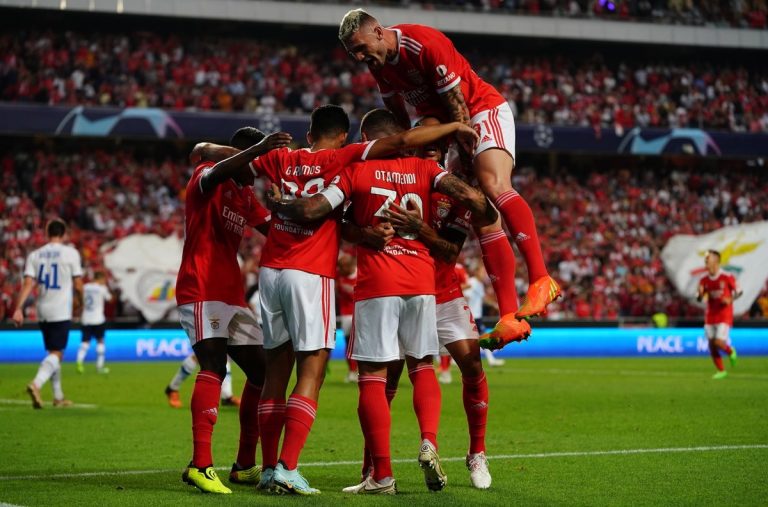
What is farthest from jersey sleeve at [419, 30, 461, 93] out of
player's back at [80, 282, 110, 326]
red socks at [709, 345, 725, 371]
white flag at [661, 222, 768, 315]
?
white flag at [661, 222, 768, 315]

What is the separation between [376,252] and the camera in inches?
274

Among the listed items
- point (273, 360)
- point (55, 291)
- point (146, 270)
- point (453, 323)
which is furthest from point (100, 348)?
point (453, 323)

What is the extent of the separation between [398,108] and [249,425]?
2.43 meters

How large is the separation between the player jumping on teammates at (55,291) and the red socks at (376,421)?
808 centimetres

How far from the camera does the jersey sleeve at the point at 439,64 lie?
684cm

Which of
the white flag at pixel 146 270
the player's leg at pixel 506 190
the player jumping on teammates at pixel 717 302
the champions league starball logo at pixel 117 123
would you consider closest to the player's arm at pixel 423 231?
the player's leg at pixel 506 190

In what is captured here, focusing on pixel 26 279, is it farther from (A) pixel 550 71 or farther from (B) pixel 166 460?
(A) pixel 550 71

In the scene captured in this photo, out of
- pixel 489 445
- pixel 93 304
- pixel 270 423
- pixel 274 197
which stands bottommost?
pixel 93 304

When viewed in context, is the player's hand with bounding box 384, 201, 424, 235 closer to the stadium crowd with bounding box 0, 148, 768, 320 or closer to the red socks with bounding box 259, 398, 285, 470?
the red socks with bounding box 259, 398, 285, 470

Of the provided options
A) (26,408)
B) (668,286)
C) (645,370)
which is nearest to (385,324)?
(26,408)

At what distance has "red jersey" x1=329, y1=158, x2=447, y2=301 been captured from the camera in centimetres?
688

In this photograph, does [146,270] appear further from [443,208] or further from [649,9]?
[649,9]

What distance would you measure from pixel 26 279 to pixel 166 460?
6.31 m

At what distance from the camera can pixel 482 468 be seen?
23.5 ft
